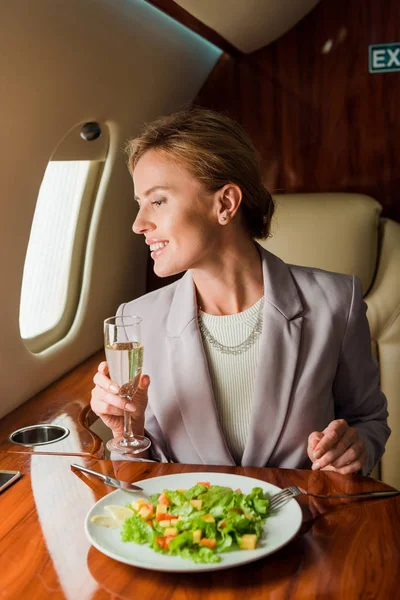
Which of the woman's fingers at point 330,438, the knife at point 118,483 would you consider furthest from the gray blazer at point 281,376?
the knife at point 118,483

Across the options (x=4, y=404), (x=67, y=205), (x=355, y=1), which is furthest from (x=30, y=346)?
(x=355, y=1)

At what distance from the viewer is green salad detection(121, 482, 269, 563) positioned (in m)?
1.24

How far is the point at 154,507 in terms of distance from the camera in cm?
137

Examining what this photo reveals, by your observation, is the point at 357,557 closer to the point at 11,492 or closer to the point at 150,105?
the point at 11,492

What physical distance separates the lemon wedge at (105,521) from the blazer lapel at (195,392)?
544 mm

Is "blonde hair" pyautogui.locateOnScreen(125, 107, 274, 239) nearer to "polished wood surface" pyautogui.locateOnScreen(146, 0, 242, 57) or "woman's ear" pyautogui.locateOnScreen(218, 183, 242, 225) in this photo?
"woman's ear" pyautogui.locateOnScreen(218, 183, 242, 225)

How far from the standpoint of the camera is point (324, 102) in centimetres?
355

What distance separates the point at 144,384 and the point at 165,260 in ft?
1.08

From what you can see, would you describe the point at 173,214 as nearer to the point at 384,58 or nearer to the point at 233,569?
the point at 233,569

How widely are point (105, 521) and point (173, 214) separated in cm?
82

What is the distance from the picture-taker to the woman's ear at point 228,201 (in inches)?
77.3

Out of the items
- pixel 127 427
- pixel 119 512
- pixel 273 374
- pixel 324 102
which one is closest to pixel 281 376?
pixel 273 374

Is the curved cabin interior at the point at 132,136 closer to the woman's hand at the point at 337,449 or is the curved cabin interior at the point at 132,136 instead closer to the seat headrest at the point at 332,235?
the seat headrest at the point at 332,235

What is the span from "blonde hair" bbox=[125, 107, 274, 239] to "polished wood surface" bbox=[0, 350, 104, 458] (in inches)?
30.6
